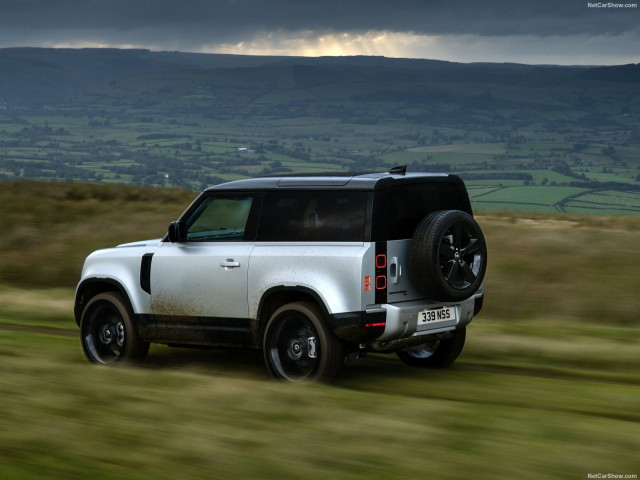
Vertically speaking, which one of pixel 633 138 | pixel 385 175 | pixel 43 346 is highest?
pixel 633 138

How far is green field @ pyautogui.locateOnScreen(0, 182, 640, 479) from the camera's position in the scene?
199 inches

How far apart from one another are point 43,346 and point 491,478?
659 cm

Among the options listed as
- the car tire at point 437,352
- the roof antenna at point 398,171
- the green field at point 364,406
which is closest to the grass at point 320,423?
the green field at point 364,406

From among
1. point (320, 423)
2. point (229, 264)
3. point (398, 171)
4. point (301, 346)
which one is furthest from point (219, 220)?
point (320, 423)

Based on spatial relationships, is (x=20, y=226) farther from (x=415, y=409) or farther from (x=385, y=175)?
(x=415, y=409)

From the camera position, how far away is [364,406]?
6.39 meters

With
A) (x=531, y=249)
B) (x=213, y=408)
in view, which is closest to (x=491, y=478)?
(x=213, y=408)

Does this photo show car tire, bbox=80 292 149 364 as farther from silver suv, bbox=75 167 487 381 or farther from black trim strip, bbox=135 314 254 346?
black trim strip, bbox=135 314 254 346

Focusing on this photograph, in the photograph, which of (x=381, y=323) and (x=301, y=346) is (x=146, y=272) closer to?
(x=301, y=346)

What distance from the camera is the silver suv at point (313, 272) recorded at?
24.0 feet

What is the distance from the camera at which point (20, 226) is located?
20.5 meters

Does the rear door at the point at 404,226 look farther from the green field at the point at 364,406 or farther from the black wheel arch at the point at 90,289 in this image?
the black wheel arch at the point at 90,289

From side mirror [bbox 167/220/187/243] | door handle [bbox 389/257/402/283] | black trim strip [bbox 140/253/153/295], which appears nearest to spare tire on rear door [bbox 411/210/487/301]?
door handle [bbox 389/257/402/283]

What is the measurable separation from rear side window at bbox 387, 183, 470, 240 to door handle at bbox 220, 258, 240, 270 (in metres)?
1.42
